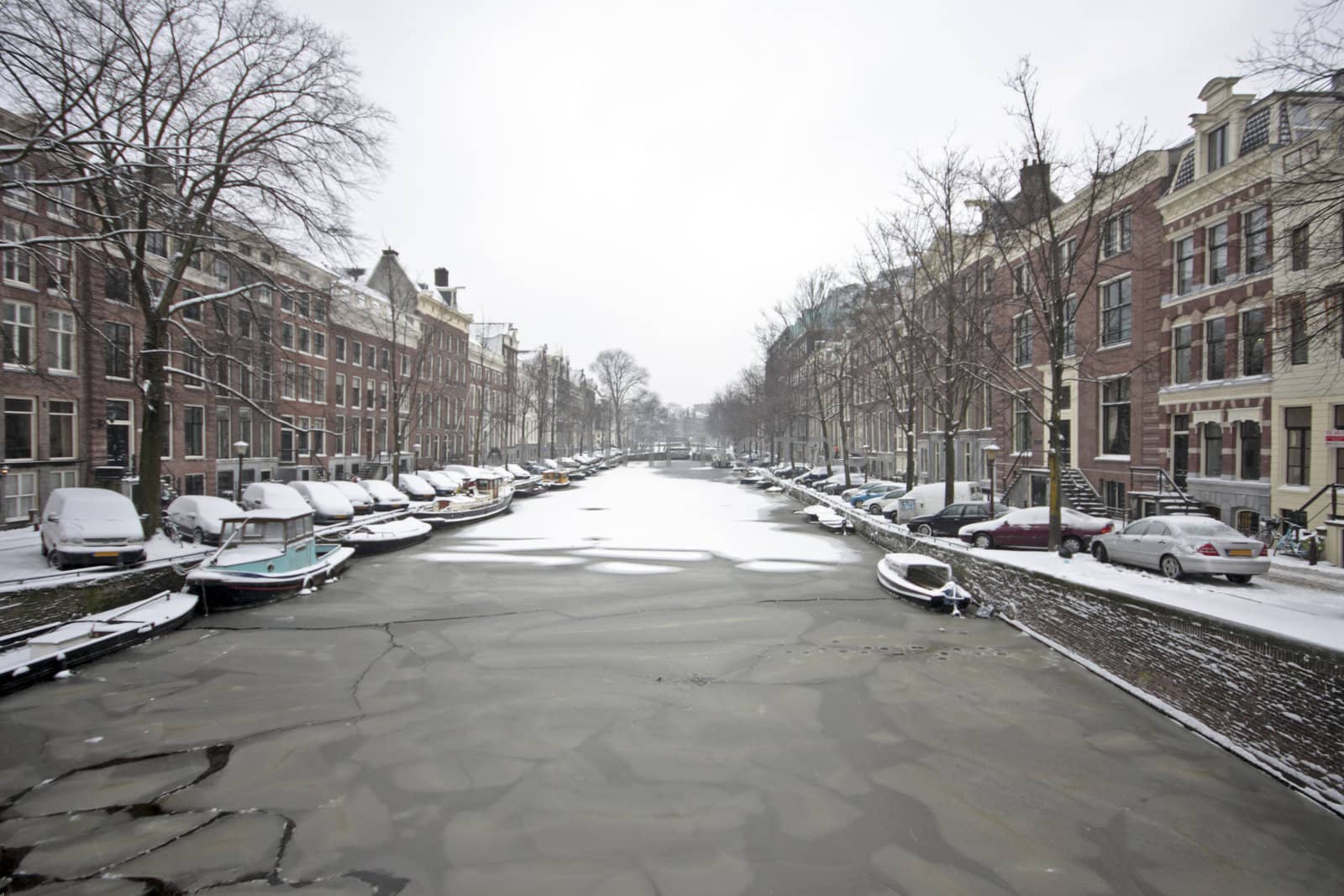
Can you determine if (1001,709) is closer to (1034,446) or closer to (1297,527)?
(1297,527)

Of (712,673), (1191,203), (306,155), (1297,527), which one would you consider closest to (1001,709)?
(712,673)

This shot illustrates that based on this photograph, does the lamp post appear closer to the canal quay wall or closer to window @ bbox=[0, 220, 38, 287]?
window @ bbox=[0, 220, 38, 287]

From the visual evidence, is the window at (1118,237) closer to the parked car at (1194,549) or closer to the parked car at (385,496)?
the parked car at (1194,549)

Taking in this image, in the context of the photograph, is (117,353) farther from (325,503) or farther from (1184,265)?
(1184,265)

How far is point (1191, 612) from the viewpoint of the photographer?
10961 mm

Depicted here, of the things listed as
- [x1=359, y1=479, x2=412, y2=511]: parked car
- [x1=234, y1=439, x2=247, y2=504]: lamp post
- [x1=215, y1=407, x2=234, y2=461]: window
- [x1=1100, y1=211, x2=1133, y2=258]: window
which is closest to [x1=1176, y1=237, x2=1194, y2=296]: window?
[x1=1100, y1=211, x2=1133, y2=258]: window

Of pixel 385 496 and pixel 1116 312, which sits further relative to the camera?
pixel 385 496

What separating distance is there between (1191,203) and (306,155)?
28.5m

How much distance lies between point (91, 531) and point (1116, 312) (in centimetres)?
3695

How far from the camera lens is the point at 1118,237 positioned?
3103 cm

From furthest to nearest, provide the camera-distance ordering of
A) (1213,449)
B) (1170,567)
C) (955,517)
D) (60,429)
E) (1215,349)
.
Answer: (60,429), (955,517), (1213,449), (1215,349), (1170,567)

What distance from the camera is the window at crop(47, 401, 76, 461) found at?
2909 cm

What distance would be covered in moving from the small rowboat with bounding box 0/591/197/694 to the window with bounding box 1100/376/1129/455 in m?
33.1

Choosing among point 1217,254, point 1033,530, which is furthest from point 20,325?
point 1217,254
